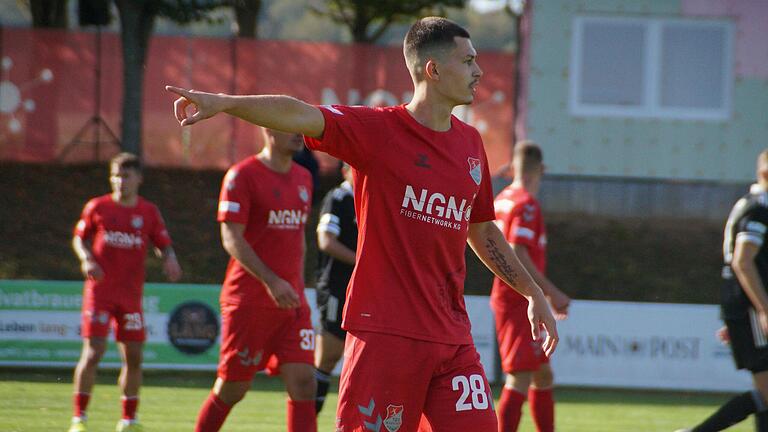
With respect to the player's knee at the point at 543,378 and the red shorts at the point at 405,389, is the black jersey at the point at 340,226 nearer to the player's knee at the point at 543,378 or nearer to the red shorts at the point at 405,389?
the player's knee at the point at 543,378

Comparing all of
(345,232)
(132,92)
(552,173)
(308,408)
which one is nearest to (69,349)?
(345,232)

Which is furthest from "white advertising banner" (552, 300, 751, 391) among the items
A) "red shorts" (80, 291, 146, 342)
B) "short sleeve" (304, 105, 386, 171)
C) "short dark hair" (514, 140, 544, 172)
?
"short sleeve" (304, 105, 386, 171)

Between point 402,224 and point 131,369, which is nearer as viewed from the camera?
point 402,224

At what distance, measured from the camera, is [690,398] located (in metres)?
12.6

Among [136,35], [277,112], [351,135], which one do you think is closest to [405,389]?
[351,135]

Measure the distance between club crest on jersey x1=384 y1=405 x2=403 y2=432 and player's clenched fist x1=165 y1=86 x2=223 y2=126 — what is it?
55.2 inches

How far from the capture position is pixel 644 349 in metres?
12.8

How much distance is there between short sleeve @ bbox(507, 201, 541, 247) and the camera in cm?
802

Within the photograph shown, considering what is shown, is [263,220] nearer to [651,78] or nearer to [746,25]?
[651,78]

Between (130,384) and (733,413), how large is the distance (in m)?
4.32

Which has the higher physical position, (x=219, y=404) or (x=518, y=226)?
(x=518, y=226)

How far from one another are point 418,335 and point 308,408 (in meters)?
2.40

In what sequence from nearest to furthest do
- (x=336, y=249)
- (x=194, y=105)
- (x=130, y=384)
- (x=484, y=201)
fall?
(x=194, y=105)
(x=484, y=201)
(x=336, y=249)
(x=130, y=384)

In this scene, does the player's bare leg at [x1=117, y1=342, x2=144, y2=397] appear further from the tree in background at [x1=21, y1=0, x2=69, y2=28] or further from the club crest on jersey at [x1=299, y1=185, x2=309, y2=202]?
the tree in background at [x1=21, y1=0, x2=69, y2=28]
